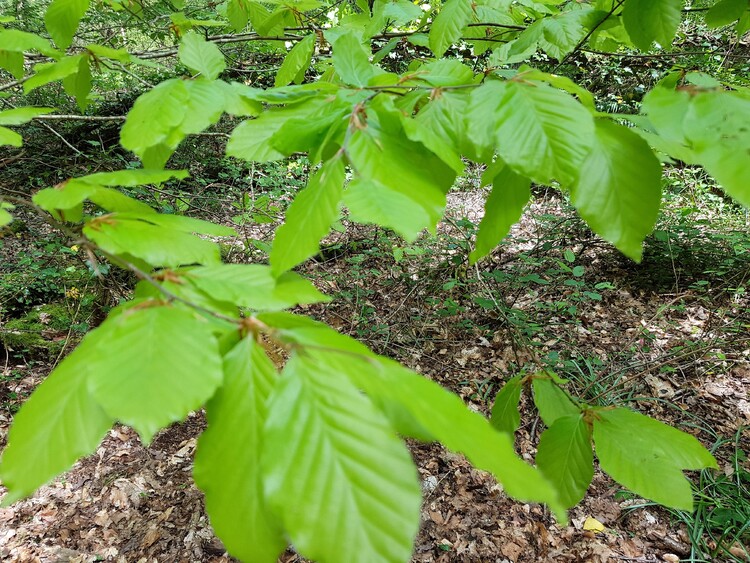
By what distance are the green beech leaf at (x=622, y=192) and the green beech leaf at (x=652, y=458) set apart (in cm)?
43

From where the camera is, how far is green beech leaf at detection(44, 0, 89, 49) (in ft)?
4.32

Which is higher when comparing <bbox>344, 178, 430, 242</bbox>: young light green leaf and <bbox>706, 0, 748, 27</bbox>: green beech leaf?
<bbox>706, 0, 748, 27</bbox>: green beech leaf

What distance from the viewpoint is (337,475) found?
1.22 ft

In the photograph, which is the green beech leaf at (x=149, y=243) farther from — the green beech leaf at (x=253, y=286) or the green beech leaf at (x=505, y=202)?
the green beech leaf at (x=505, y=202)

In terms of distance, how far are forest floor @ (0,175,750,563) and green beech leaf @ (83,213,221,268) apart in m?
1.08

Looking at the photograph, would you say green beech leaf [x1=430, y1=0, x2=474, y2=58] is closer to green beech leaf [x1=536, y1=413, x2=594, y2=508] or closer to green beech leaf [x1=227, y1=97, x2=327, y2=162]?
green beech leaf [x1=227, y1=97, x2=327, y2=162]

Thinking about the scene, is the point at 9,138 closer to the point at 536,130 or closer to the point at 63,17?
the point at 63,17

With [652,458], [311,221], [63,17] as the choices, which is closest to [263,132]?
[311,221]

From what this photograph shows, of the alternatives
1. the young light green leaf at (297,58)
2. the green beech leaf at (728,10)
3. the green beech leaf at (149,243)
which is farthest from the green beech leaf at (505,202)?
the green beech leaf at (728,10)

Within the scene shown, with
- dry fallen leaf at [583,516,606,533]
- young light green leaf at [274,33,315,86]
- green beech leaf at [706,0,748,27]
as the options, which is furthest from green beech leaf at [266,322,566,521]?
dry fallen leaf at [583,516,606,533]

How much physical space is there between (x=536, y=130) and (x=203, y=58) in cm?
82

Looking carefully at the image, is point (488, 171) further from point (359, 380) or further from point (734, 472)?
point (734, 472)

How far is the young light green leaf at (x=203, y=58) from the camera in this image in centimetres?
96

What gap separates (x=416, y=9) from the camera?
1498 mm
